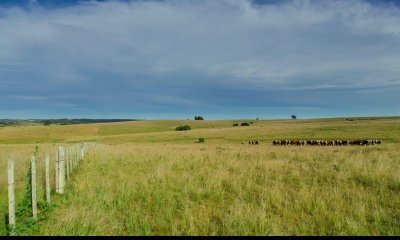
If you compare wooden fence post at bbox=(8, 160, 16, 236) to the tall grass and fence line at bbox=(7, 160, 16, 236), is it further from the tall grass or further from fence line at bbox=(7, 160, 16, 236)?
the tall grass

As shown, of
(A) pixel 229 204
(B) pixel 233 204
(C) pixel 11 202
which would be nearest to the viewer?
(C) pixel 11 202

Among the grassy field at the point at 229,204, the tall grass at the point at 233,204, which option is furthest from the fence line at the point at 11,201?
the tall grass at the point at 233,204

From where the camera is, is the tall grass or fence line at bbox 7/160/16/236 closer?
fence line at bbox 7/160/16/236

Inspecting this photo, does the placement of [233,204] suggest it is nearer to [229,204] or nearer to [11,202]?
[229,204]

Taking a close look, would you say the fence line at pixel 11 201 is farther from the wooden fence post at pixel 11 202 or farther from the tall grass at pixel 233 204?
the tall grass at pixel 233 204

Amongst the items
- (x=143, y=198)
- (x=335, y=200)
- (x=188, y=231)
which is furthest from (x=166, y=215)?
(x=335, y=200)

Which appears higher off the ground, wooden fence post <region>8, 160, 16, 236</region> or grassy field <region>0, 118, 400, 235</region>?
wooden fence post <region>8, 160, 16, 236</region>

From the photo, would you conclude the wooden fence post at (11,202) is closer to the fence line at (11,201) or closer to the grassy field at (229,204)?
the fence line at (11,201)

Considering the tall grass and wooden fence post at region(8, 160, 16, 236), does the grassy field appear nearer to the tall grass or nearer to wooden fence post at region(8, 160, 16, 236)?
the tall grass

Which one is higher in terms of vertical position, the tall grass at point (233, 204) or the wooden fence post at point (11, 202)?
the wooden fence post at point (11, 202)

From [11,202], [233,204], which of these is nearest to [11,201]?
[11,202]

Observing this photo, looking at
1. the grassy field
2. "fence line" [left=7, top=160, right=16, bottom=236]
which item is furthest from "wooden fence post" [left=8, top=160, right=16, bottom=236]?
the grassy field

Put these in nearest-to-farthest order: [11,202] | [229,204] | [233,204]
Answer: [11,202], [233,204], [229,204]

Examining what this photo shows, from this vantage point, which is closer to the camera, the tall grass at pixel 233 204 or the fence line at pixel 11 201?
the fence line at pixel 11 201
